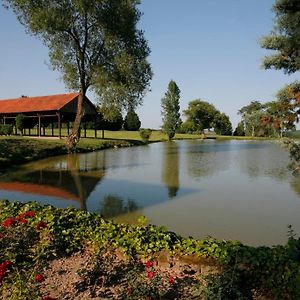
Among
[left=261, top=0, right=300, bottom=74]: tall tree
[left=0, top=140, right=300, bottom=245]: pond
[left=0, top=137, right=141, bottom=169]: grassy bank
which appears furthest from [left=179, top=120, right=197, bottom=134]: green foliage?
[left=261, top=0, right=300, bottom=74]: tall tree

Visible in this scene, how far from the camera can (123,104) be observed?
113 feet

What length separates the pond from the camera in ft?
30.4

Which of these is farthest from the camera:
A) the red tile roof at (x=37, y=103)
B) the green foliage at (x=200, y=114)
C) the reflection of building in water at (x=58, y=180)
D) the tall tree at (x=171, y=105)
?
the green foliage at (x=200, y=114)

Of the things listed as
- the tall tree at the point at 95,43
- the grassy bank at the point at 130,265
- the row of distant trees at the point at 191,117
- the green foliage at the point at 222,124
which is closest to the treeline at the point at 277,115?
the grassy bank at the point at 130,265

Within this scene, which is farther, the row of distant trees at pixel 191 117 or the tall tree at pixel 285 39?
the row of distant trees at pixel 191 117

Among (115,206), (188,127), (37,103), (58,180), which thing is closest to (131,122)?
(188,127)

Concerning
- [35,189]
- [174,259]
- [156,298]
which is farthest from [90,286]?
[35,189]

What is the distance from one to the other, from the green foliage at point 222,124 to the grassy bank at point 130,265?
79072 mm

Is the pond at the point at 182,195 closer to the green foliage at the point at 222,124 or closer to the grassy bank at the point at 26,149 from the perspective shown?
the grassy bank at the point at 26,149

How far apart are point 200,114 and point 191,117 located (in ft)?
7.22

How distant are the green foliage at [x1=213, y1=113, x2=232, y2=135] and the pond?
6431 cm

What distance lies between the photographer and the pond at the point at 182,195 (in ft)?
30.4

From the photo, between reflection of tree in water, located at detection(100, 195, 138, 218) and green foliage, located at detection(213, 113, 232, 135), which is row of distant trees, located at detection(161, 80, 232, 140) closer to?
green foliage, located at detection(213, 113, 232, 135)

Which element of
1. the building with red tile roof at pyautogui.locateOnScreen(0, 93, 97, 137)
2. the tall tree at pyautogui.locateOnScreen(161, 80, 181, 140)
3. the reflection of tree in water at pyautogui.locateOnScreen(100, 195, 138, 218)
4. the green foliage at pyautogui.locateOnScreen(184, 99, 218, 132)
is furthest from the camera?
the green foliage at pyautogui.locateOnScreen(184, 99, 218, 132)
